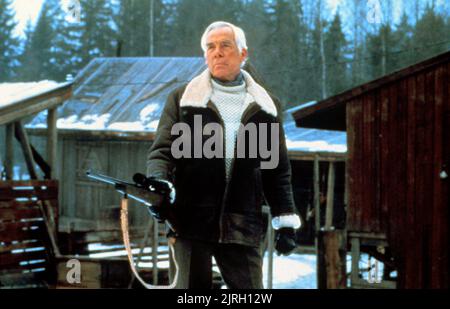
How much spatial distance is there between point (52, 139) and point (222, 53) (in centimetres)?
780

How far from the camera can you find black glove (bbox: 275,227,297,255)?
2998mm

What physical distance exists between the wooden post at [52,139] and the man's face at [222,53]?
7.67 meters

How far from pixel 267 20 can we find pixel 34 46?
13.3 metres

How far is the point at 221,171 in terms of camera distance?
2.90 metres

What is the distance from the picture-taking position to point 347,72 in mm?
29625

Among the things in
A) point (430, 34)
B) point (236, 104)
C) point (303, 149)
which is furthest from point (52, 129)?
point (430, 34)

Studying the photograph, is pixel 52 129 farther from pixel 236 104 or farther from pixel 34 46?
pixel 34 46

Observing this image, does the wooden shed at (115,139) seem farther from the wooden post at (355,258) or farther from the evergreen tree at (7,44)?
the evergreen tree at (7,44)

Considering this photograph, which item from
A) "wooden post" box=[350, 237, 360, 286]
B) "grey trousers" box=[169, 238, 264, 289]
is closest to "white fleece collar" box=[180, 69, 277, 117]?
"grey trousers" box=[169, 238, 264, 289]

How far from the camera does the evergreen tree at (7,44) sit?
33969 millimetres

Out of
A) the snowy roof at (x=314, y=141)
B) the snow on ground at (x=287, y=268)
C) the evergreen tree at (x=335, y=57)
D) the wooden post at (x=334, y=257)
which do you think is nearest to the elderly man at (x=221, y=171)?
the snow on ground at (x=287, y=268)

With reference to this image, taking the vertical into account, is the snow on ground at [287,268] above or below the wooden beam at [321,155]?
below

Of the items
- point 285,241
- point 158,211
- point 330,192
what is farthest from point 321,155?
point 158,211

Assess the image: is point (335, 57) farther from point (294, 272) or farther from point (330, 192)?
point (294, 272)
